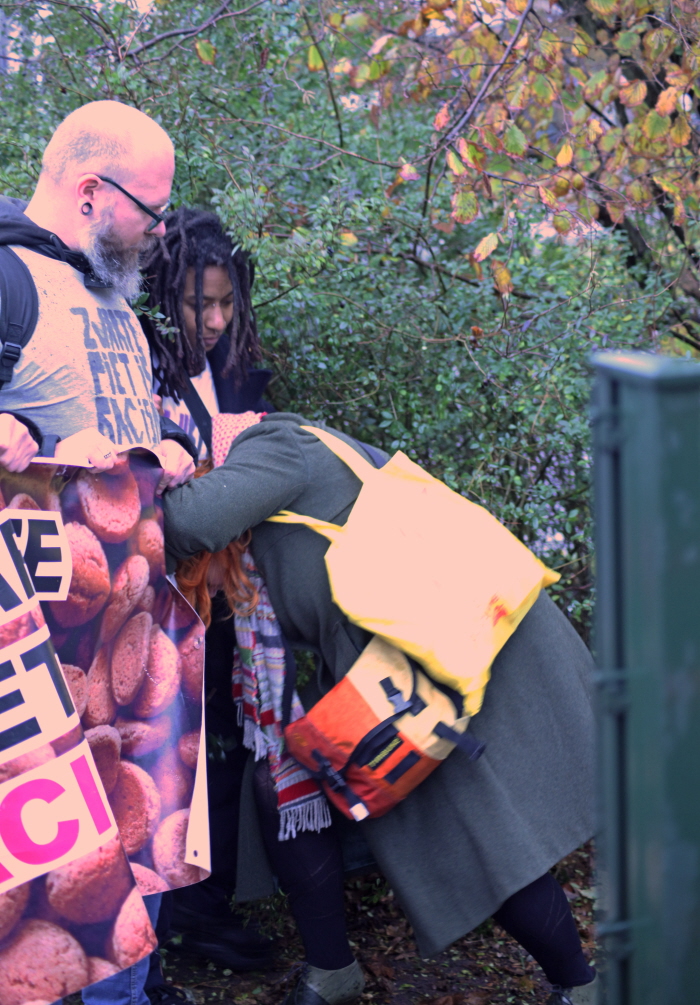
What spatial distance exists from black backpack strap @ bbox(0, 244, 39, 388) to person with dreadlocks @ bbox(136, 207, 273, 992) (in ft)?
1.70

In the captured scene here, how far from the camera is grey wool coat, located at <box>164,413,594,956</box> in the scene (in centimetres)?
223

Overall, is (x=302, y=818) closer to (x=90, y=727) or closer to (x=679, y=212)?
(x=90, y=727)

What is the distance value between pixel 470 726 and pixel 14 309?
4.62ft

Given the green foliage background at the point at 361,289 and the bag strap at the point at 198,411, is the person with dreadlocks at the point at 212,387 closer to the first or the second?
the bag strap at the point at 198,411

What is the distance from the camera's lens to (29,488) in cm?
189

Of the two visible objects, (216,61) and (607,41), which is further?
(607,41)

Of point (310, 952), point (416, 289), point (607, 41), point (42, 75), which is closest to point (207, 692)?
point (310, 952)

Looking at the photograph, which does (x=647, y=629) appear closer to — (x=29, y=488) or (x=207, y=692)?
(x=29, y=488)

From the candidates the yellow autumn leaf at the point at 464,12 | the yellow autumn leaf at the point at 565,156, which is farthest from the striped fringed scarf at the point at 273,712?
the yellow autumn leaf at the point at 464,12

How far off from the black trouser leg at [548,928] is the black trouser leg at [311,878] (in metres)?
0.44

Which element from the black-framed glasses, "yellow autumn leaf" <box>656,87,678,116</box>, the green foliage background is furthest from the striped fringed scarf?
"yellow autumn leaf" <box>656,87,678,116</box>

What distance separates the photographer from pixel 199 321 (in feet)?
8.59

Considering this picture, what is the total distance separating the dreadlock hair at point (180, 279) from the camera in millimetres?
2600

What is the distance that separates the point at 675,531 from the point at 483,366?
2300 mm
